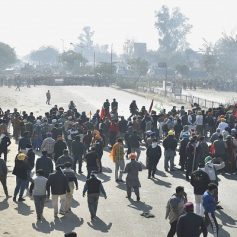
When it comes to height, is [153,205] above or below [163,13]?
below

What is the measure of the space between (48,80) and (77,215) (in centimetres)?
7945

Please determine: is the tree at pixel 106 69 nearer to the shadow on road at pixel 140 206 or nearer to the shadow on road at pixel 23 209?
the shadow on road at pixel 140 206

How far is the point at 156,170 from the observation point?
69.3 ft

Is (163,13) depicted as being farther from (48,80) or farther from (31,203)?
(31,203)

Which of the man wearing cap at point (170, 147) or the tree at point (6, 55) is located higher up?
the man wearing cap at point (170, 147)

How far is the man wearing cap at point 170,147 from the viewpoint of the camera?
20.1 metres

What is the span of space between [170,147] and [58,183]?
266 inches

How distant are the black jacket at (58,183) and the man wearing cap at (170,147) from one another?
20.8ft

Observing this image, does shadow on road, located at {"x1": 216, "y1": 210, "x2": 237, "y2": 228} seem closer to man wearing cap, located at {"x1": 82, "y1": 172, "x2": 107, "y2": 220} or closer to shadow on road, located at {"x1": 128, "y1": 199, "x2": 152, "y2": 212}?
shadow on road, located at {"x1": 128, "y1": 199, "x2": 152, "y2": 212}

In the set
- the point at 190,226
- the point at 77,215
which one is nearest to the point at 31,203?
the point at 77,215

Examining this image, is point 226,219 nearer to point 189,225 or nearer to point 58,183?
point 58,183

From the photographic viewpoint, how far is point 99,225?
14273mm

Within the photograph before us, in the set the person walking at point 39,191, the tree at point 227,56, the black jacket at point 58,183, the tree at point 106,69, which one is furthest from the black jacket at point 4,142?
the tree at point 227,56

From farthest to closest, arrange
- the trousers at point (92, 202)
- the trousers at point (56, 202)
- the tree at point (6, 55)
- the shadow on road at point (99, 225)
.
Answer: the tree at point (6, 55) < the trousers at point (56, 202) < the trousers at point (92, 202) < the shadow on road at point (99, 225)
